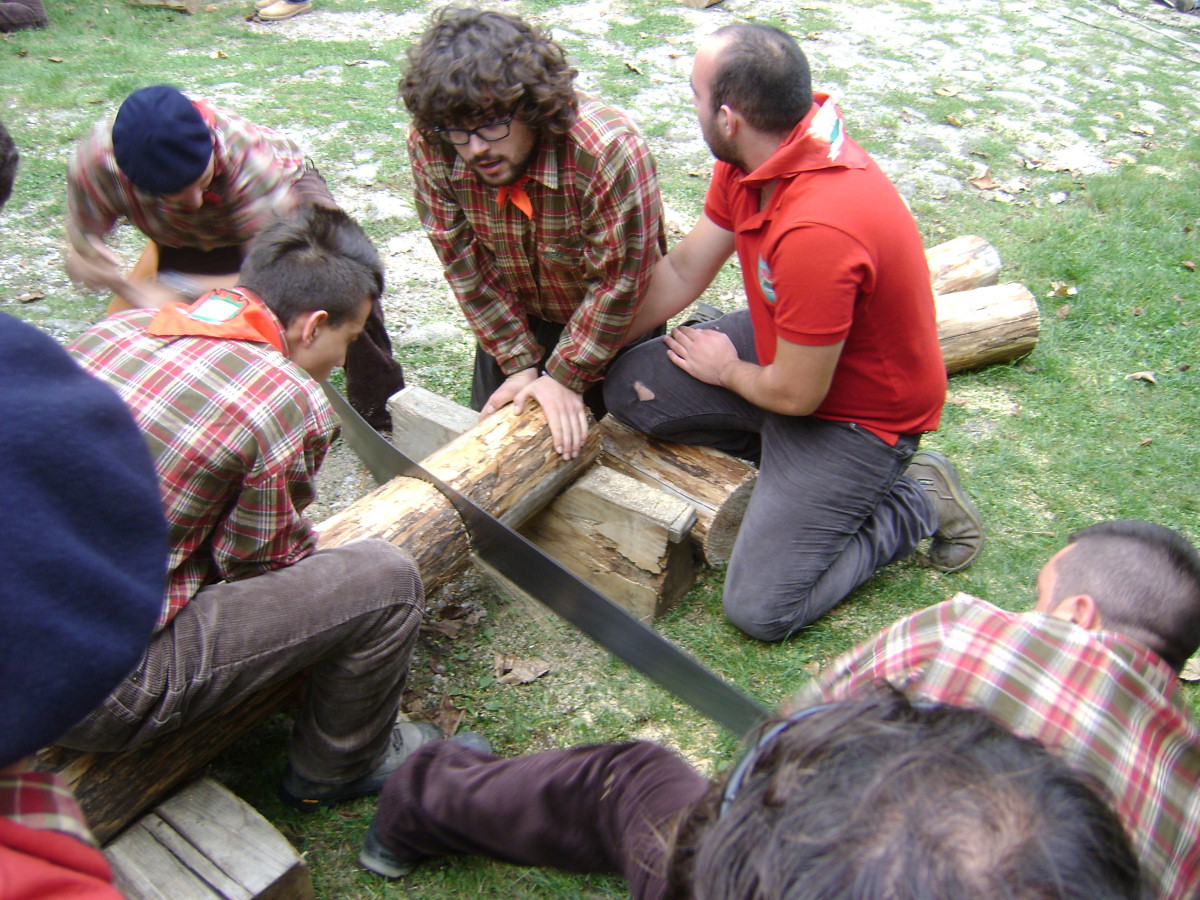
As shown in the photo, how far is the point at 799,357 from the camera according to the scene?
2816 millimetres

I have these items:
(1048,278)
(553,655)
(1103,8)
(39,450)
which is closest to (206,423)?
(39,450)

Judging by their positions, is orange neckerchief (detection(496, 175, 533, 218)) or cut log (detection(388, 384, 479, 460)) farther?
cut log (detection(388, 384, 479, 460))

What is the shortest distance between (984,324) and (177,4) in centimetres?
787


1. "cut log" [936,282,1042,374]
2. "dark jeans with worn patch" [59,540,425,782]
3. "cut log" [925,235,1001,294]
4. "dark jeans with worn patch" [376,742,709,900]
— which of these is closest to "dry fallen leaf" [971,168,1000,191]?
"cut log" [925,235,1001,294]

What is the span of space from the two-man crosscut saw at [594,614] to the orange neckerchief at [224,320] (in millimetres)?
808

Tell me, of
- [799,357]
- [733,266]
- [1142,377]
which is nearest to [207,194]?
[799,357]

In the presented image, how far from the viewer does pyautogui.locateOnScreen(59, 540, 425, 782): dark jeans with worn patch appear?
6.24ft

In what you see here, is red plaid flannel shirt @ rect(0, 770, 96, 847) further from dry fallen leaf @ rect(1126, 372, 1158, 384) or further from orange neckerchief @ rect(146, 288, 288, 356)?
dry fallen leaf @ rect(1126, 372, 1158, 384)

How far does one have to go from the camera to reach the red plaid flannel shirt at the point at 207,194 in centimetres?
314

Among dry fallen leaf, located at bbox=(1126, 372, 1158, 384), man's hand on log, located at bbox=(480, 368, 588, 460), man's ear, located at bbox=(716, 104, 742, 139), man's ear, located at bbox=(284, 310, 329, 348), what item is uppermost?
man's ear, located at bbox=(716, 104, 742, 139)

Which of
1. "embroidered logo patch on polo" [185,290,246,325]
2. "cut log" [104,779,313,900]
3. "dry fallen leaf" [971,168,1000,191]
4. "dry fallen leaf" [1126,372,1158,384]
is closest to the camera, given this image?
"cut log" [104,779,313,900]

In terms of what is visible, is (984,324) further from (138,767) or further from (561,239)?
(138,767)

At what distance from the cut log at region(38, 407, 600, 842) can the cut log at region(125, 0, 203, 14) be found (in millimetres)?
7370

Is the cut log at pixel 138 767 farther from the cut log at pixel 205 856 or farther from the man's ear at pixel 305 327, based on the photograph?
the man's ear at pixel 305 327
